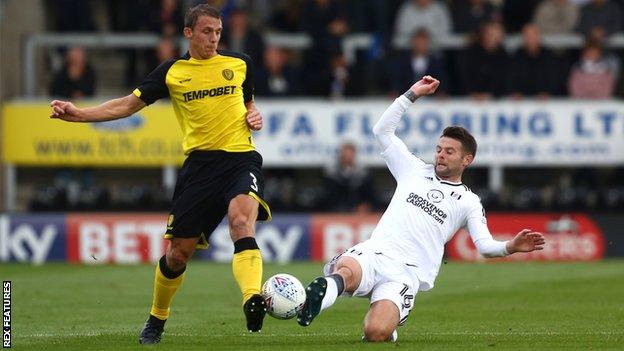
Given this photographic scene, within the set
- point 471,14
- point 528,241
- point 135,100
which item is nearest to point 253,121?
point 135,100

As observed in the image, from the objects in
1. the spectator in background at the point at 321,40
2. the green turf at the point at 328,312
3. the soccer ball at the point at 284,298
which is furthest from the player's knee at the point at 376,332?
the spectator in background at the point at 321,40

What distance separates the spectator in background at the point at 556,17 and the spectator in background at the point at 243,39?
461 centimetres

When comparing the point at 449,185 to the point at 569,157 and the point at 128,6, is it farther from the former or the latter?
the point at 128,6

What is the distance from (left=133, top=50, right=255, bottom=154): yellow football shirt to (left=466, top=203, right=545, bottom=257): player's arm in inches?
69.4

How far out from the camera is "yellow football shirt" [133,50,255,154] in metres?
10.7

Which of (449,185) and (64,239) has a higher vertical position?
(449,185)

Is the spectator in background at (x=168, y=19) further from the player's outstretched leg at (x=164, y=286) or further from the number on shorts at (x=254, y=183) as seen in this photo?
the number on shorts at (x=254, y=183)

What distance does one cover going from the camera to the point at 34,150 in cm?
2295

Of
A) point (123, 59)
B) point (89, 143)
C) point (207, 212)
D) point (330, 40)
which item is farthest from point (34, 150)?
point (207, 212)

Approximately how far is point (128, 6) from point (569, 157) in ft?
26.0

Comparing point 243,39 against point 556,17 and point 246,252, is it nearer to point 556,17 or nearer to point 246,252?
point 556,17

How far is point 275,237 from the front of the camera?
2144 cm

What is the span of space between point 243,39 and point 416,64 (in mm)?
2736

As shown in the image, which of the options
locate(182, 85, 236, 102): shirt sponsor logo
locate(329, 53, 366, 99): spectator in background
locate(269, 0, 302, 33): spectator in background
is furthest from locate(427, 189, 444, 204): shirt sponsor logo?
locate(269, 0, 302, 33): spectator in background
